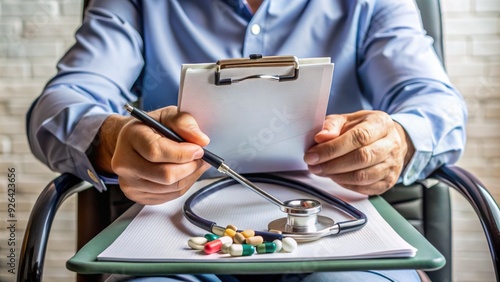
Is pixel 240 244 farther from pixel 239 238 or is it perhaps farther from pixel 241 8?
pixel 241 8

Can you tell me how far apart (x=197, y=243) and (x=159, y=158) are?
9 centimetres

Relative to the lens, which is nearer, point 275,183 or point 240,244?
point 240,244

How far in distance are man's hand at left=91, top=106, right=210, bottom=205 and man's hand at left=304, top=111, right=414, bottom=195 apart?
12cm

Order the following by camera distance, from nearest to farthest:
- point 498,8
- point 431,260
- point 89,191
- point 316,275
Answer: point 431,260 < point 316,275 < point 89,191 < point 498,8

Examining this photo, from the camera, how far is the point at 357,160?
1.96 feet

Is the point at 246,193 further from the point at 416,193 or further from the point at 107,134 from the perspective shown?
the point at 416,193

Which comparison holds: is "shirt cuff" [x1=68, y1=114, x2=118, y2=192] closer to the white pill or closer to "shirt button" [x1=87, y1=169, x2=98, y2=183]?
"shirt button" [x1=87, y1=169, x2=98, y2=183]

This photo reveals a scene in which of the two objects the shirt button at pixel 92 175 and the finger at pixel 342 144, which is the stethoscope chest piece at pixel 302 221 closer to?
the finger at pixel 342 144

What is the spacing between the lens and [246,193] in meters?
0.64

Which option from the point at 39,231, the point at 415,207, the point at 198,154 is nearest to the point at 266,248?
the point at 198,154

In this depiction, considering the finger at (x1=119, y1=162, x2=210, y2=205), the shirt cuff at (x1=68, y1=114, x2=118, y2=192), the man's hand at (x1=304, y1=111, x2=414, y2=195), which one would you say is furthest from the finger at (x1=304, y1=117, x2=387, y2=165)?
the shirt cuff at (x1=68, y1=114, x2=118, y2=192)

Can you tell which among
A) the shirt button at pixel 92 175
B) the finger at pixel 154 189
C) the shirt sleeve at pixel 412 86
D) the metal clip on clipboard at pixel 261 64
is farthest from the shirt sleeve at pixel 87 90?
the shirt sleeve at pixel 412 86

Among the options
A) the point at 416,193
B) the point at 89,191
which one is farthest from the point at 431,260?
the point at 89,191

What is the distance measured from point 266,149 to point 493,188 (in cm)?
90
